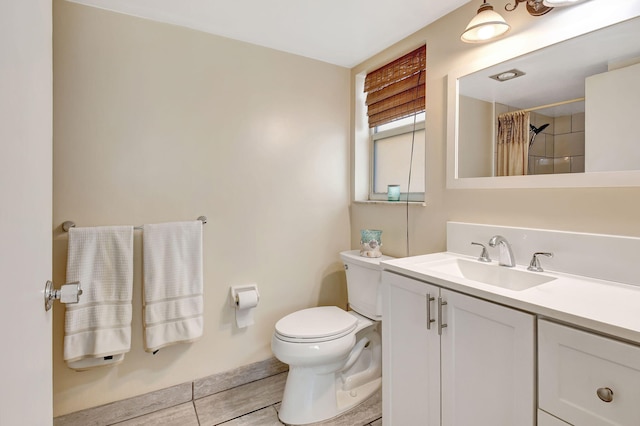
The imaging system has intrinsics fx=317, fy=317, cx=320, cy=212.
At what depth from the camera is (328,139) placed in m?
2.29

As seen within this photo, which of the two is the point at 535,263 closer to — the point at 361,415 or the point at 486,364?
the point at 486,364

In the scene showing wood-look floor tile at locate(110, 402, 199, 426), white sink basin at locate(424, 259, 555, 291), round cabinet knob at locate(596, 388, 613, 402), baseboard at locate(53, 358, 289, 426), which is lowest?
wood-look floor tile at locate(110, 402, 199, 426)

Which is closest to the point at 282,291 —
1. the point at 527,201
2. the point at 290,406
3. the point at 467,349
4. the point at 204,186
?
the point at 290,406

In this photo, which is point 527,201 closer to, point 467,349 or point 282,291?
point 467,349

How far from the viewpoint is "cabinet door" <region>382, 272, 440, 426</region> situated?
3.93 feet

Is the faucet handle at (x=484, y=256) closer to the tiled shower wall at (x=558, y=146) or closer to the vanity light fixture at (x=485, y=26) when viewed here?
the tiled shower wall at (x=558, y=146)

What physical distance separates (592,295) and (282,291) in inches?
→ 63.5

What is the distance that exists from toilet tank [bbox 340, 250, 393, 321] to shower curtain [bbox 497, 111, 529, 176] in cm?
81

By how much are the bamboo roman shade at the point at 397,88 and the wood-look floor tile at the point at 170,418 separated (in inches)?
84.5

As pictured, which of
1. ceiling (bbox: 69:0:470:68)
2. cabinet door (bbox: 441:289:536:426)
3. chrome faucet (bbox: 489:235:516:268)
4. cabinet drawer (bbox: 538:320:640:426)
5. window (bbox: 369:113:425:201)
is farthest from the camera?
window (bbox: 369:113:425:201)

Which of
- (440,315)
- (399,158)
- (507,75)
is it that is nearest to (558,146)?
(507,75)

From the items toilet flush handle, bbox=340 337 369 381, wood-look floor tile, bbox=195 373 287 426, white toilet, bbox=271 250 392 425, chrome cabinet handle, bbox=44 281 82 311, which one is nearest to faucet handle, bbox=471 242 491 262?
white toilet, bbox=271 250 392 425

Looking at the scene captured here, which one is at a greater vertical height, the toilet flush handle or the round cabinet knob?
the round cabinet knob

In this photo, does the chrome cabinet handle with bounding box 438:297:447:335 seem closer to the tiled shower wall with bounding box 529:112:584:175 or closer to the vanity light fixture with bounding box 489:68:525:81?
the tiled shower wall with bounding box 529:112:584:175
